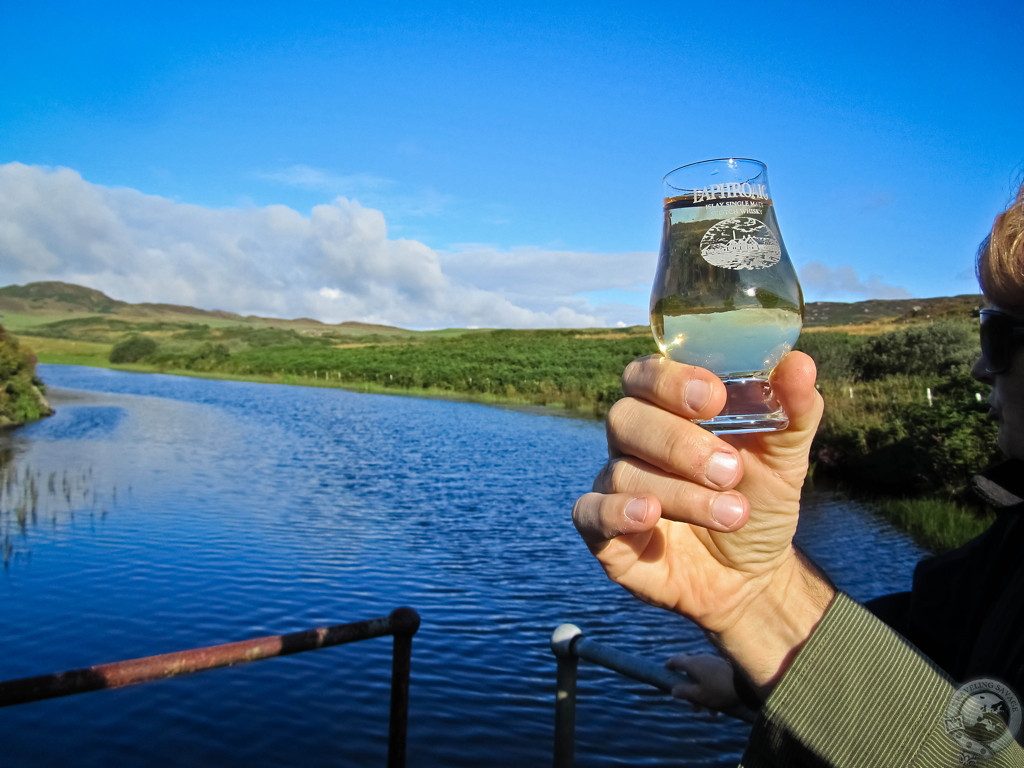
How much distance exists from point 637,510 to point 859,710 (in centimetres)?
48

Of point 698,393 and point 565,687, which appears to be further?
point 565,687

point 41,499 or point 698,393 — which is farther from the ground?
point 698,393

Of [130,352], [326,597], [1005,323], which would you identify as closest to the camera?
[1005,323]

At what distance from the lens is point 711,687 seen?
7.04ft

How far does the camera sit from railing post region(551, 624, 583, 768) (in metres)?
2.88

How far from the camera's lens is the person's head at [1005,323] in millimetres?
1665

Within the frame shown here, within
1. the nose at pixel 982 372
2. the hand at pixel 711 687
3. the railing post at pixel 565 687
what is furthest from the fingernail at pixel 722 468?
the railing post at pixel 565 687

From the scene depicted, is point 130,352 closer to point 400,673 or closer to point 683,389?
point 400,673

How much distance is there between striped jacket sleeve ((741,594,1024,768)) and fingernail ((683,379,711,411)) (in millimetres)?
461

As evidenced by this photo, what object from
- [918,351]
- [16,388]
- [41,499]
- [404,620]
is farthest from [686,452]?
[16,388]

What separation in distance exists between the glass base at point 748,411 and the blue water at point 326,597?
5676 mm

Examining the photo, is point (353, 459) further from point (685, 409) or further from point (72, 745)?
point (685, 409)

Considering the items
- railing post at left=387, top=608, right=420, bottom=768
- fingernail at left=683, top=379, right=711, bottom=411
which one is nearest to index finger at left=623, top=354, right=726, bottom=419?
fingernail at left=683, top=379, right=711, bottom=411

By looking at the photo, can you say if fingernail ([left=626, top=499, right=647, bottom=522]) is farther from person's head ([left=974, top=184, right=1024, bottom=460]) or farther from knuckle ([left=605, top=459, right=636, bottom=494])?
person's head ([left=974, top=184, right=1024, bottom=460])
